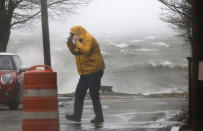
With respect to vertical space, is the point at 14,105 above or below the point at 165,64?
above

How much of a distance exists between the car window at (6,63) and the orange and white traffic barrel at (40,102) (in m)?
7.62

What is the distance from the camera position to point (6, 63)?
15.6 m

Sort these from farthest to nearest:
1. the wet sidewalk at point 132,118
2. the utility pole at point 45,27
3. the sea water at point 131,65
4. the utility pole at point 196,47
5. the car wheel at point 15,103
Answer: the sea water at point 131,65
the utility pole at point 45,27
the car wheel at point 15,103
the wet sidewalk at point 132,118
the utility pole at point 196,47

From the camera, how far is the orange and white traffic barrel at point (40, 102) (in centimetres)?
781

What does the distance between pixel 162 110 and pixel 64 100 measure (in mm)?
5424

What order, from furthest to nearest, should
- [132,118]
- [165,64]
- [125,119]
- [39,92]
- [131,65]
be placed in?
[131,65], [165,64], [132,118], [125,119], [39,92]


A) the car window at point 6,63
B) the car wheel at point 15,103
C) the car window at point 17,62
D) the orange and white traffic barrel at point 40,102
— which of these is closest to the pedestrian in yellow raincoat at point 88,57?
the orange and white traffic barrel at point 40,102

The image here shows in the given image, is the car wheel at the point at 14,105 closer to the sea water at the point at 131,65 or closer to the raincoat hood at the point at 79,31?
the raincoat hood at the point at 79,31

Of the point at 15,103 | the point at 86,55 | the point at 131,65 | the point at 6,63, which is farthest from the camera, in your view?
the point at 131,65

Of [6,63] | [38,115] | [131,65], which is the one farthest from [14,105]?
[131,65]

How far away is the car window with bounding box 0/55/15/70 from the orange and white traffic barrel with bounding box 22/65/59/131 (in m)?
7.62

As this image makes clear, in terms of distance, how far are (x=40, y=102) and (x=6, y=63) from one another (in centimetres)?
794

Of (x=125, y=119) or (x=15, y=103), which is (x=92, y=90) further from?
(x=15, y=103)

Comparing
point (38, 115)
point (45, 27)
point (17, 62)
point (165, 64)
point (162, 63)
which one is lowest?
point (162, 63)
